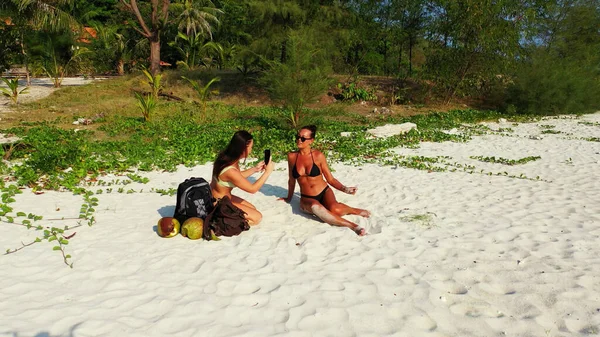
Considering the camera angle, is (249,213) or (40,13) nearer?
(249,213)

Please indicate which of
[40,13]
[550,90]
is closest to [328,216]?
[550,90]

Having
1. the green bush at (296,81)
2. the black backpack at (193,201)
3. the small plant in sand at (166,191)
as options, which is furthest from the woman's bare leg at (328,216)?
the green bush at (296,81)

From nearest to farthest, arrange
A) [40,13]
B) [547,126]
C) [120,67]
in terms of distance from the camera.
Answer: [547,126] → [40,13] → [120,67]

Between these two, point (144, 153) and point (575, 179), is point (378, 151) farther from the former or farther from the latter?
point (144, 153)

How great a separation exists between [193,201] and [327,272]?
1.78 m

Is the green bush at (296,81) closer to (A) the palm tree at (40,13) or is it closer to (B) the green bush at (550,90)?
(B) the green bush at (550,90)

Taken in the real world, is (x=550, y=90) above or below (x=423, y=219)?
above

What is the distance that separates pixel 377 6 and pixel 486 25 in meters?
5.99

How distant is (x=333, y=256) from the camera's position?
383 cm

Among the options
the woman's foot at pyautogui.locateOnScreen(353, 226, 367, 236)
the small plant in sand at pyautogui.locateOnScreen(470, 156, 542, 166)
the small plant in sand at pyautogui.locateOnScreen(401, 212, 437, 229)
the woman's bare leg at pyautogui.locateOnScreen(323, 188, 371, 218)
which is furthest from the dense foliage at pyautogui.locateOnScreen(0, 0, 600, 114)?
the woman's foot at pyautogui.locateOnScreen(353, 226, 367, 236)

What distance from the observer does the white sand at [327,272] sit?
8.91ft

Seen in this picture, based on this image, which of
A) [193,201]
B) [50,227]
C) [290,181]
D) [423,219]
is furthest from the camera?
[290,181]

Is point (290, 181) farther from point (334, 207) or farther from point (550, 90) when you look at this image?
point (550, 90)

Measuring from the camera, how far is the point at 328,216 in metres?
4.57
